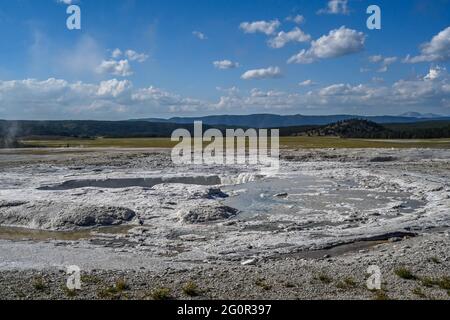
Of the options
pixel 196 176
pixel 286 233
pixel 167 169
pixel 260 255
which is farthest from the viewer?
pixel 167 169

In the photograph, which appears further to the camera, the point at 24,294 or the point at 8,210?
the point at 8,210

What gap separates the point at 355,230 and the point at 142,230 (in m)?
6.03

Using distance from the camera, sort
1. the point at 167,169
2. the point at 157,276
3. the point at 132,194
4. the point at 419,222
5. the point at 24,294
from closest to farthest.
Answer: the point at 24,294, the point at 157,276, the point at 419,222, the point at 132,194, the point at 167,169

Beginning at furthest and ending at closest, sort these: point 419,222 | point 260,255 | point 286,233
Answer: point 419,222, point 286,233, point 260,255

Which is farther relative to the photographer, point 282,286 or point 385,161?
point 385,161

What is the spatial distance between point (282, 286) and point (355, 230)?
19.2ft

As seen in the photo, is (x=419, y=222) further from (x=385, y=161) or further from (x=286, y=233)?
(x=385, y=161)

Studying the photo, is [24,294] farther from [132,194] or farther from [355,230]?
[132,194]

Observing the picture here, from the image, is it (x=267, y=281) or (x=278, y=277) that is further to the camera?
(x=278, y=277)

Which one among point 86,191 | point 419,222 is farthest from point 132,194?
point 419,222

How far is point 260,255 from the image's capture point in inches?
437

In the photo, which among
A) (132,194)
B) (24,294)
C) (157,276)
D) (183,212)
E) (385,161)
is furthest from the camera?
(385,161)

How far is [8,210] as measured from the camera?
16.2 metres

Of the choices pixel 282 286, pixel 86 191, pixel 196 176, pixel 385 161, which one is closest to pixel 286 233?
pixel 282 286
